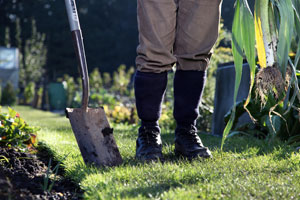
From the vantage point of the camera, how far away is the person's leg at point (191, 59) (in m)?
1.80

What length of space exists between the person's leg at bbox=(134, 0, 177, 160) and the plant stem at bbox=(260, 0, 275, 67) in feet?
1.67

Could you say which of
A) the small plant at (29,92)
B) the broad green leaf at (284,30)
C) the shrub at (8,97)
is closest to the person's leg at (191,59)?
the broad green leaf at (284,30)

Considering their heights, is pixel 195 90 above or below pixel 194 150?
above

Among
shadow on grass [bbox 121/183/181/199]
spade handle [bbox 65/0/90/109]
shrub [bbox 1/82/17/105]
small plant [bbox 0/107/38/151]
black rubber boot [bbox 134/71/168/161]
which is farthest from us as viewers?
shrub [bbox 1/82/17/105]

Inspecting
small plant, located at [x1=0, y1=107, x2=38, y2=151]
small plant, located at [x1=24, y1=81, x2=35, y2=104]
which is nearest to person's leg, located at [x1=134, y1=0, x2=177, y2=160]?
small plant, located at [x1=0, y1=107, x2=38, y2=151]

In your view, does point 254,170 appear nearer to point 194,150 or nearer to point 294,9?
point 194,150

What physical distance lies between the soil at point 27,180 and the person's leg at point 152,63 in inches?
17.5

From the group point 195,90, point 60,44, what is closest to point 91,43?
point 60,44

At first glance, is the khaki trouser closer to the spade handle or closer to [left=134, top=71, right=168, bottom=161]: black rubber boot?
[left=134, top=71, right=168, bottom=161]: black rubber boot

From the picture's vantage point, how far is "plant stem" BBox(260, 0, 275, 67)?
1.38 meters

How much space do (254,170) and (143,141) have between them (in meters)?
0.58

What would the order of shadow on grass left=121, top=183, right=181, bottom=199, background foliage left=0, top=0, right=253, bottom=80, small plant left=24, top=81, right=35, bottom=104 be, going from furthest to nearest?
background foliage left=0, top=0, right=253, bottom=80 → small plant left=24, top=81, right=35, bottom=104 → shadow on grass left=121, top=183, right=181, bottom=199

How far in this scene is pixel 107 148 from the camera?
5.40ft

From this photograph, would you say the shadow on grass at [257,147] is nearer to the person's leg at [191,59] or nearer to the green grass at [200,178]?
the green grass at [200,178]
